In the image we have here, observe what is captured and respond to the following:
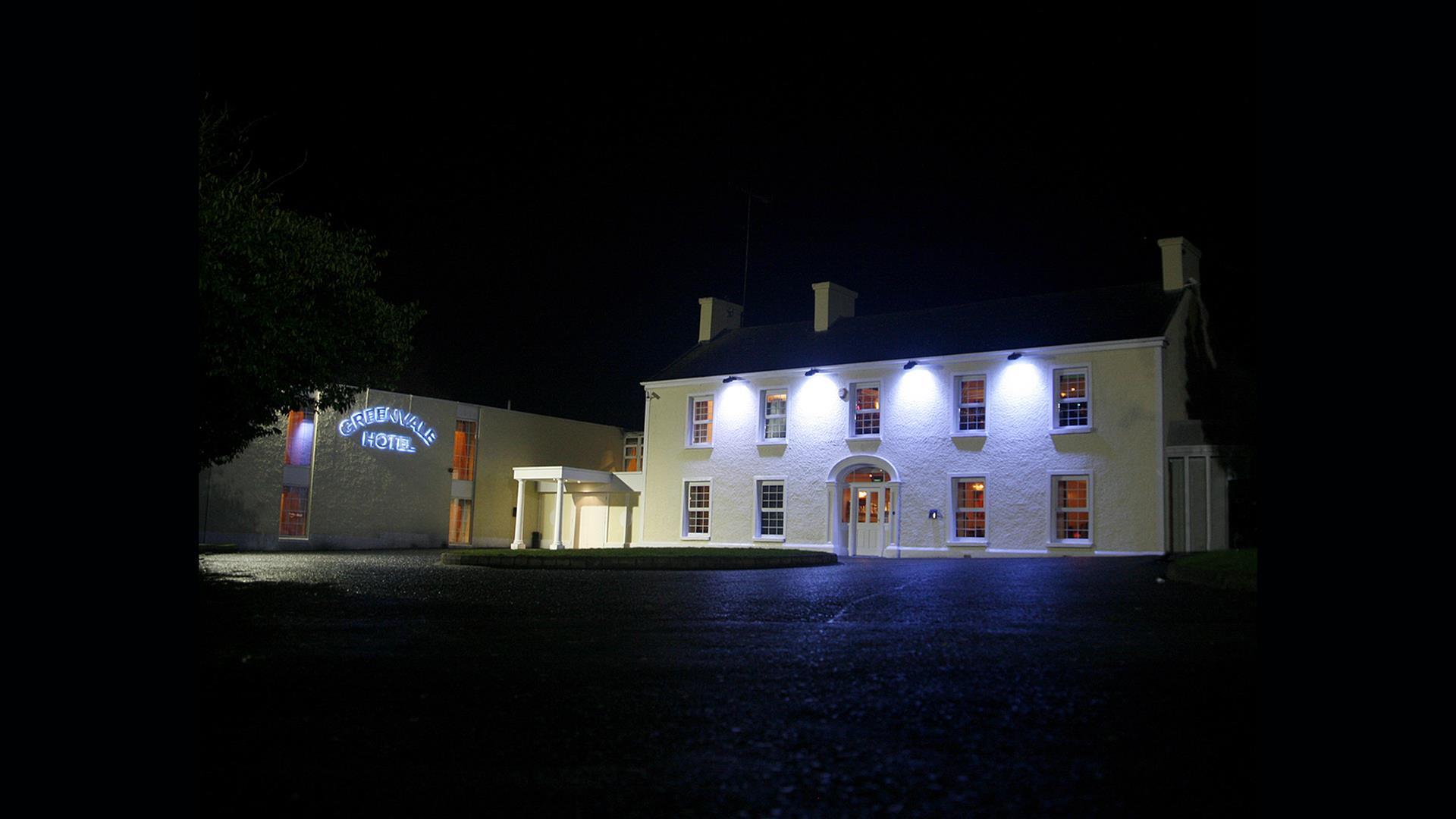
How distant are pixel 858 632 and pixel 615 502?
94.0 feet

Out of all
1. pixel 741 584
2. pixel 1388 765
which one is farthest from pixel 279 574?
pixel 1388 765

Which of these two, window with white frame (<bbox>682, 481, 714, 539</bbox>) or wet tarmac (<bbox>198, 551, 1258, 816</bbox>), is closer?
wet tarmac (<bbox>198, 551, 1258, 816</bbox>)

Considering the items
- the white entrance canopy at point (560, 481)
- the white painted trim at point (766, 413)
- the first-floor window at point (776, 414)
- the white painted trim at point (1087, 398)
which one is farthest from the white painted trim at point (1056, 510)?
the white entrance canopy at point (560, 481)

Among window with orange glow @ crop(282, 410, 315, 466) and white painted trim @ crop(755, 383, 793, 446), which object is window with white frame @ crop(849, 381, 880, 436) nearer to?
white painted trim @ crop(755, 383, 793, 446)

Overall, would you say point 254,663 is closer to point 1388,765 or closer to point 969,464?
point 1388,765

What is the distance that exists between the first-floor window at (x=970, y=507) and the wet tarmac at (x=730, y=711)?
1835 cm

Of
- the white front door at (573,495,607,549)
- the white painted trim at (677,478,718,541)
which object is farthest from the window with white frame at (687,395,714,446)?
the white front door at (573,495,607,549)

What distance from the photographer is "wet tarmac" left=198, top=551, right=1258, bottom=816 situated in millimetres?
2830

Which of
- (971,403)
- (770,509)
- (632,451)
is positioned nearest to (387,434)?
(770,509)

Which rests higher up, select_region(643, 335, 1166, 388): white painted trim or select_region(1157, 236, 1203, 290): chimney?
select_region(1157, 236, 1203, 290): chimney

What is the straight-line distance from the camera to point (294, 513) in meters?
30.4

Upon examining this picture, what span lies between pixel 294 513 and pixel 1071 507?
70.5 feet

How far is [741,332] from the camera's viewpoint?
35.5m

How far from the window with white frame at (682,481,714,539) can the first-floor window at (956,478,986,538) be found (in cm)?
795
